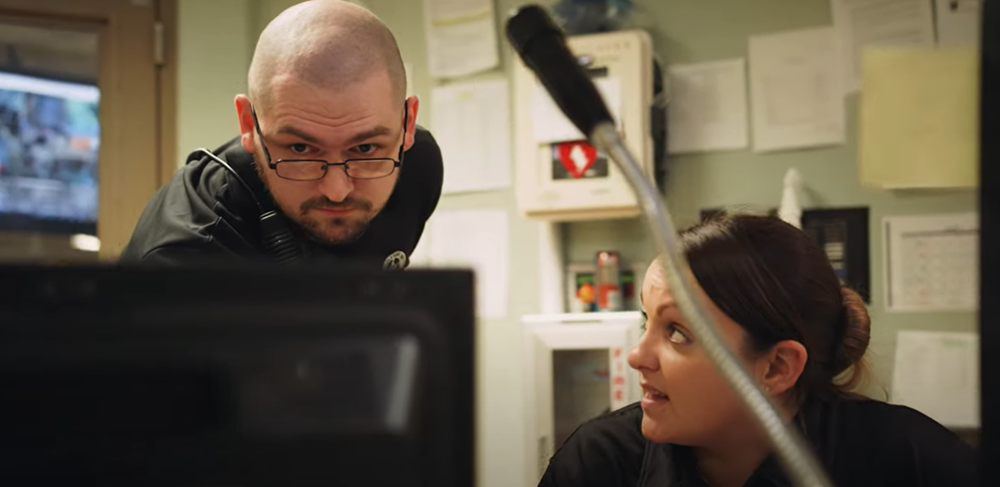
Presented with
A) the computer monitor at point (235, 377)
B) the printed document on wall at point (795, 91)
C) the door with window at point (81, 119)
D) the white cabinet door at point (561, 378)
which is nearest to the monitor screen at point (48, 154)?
the door with window at point (81, 119)

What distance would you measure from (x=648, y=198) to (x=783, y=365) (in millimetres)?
695

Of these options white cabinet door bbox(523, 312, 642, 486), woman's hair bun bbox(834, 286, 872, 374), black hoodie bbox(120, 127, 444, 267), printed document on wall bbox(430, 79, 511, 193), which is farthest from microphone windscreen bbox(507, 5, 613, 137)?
printed document on wall bbox(430, 79, 511, 193)

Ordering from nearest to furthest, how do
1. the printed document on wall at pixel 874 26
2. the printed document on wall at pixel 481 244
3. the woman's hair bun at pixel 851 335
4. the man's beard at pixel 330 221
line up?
1. the man's beard at pixel 330 221
2. the woman's hair bun at pixel 851 335
3. the printed document on wall at pixel 874 26
4. the printed document on wall at pixel 481 244

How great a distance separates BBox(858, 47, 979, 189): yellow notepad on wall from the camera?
1.98 meters

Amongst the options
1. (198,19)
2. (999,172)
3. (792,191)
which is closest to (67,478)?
(999,172)

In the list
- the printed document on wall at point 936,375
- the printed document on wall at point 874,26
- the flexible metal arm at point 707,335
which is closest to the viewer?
the flexible metal arm at point 707,335

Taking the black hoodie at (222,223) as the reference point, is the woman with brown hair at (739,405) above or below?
below

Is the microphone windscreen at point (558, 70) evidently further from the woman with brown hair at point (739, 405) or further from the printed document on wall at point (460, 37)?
the printed document on wall at point (460, 37)

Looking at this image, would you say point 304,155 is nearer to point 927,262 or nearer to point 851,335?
point 851,335

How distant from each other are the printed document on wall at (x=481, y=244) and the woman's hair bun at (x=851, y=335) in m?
1.31

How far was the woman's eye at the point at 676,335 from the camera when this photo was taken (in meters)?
1.10

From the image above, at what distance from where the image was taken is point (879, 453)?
107 centimetres

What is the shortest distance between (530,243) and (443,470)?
207 centimetres

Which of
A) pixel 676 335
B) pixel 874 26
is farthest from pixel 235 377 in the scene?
pixel 874 26
